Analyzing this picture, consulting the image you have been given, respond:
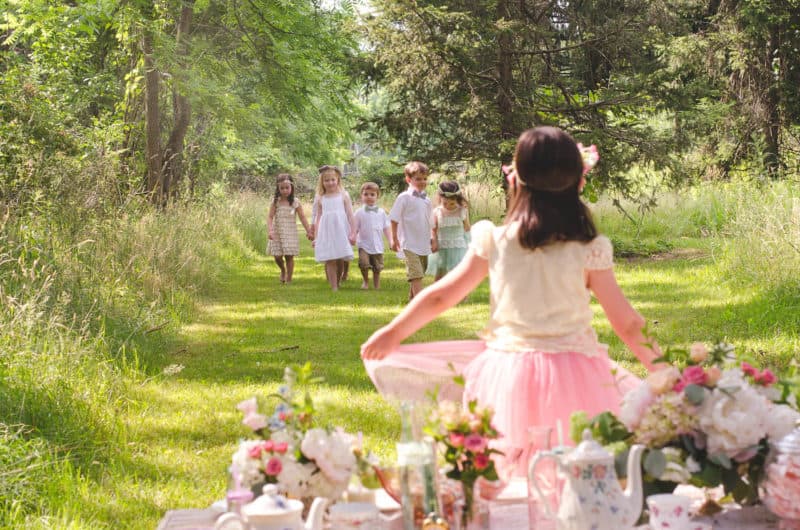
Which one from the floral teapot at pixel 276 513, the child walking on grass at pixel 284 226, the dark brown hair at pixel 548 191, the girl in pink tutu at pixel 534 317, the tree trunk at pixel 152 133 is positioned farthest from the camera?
the child walking on grass at pixel 284 226

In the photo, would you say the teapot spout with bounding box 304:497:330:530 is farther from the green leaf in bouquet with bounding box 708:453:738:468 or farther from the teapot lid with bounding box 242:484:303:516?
the green leaf in bouquet with bounding box 708:453:738:468

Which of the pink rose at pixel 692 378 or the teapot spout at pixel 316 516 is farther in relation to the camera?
the pink rose at pixel 692 378

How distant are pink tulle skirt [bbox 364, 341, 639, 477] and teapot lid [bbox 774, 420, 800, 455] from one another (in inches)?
41.6

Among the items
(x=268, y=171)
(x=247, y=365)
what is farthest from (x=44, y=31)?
(x=268, y=171)

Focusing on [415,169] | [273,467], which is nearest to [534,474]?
[273,467]

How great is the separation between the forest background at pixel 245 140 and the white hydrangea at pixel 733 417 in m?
0.33

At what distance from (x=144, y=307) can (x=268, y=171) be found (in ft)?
155

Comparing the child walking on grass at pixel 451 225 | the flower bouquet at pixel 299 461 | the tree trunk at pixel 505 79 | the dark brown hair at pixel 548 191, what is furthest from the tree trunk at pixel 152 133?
the flower bouquet at pixel 299 461

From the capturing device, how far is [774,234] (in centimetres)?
1098

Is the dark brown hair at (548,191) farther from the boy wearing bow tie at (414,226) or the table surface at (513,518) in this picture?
the boy wearing bow tie at (414,226)

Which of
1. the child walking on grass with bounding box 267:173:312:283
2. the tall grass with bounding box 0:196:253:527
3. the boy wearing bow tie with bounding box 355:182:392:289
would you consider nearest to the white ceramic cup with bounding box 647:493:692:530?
→ the tall grass with bounding box 0:196:253:527

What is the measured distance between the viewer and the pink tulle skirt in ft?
12.9

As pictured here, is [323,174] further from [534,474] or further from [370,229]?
[534,474]

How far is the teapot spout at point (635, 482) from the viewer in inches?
112
